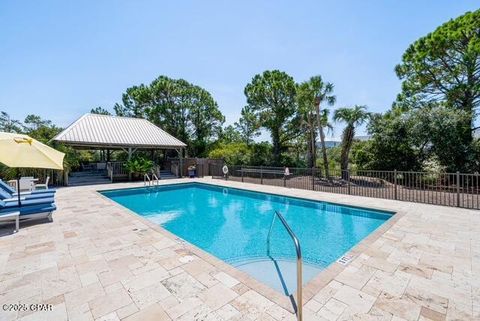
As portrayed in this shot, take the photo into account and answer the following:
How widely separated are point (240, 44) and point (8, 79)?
1381 centimetres

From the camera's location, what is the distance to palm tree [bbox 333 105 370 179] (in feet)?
45.4

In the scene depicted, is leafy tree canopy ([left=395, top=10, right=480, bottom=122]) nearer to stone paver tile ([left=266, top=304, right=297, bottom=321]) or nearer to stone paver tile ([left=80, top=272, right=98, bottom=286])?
stone paver tile ([left=266, top=304, right=297, bottom=321])

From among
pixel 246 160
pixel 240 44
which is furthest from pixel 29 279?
pixel 246 160

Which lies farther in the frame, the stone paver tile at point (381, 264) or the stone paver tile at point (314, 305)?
the stone paver tile at point (381, 264)

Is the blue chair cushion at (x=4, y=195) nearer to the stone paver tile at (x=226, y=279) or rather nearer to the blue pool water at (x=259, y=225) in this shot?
the blue pool water at (x=259, y=225)

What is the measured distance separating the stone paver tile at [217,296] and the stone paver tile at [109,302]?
2.82ft

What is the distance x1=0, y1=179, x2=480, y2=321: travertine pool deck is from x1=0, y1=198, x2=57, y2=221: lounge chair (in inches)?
20.3

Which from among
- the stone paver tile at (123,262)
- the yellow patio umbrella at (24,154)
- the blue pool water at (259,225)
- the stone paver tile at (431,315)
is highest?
the yellow patio umbrella at (24,154)

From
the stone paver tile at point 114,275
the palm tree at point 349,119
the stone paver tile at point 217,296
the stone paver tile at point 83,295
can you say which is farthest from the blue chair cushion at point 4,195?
the palm tree at point 349,119

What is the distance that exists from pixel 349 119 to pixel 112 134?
51.1 ft

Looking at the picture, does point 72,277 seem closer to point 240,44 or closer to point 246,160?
point 240,44

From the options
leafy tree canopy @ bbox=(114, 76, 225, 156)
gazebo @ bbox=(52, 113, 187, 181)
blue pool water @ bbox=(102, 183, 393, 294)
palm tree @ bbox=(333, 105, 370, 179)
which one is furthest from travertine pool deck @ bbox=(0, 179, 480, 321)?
leafy tree canopy @ bbox=(114, 76, 225, 156)

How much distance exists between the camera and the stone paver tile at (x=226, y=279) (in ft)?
9.46

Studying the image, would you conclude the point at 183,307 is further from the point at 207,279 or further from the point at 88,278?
the point at 88,278
